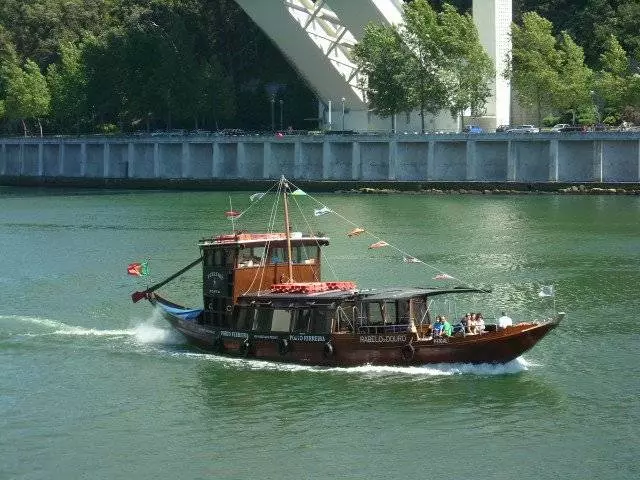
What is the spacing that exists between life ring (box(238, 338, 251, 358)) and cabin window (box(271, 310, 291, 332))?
0.86 m

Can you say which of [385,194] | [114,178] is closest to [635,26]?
[385,194]

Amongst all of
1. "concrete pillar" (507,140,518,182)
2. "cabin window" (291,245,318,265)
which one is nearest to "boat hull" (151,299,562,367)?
"cabin window" (291,245,318,265)

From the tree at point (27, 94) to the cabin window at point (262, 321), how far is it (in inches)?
3400

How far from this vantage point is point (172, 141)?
353ft

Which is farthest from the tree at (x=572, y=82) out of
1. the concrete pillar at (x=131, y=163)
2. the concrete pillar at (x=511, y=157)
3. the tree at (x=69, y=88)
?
the tree at (x=69, y=88)

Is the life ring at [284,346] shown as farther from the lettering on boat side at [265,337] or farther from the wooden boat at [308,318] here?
the lettering on boat side at [265,337]

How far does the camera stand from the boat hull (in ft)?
→ 117

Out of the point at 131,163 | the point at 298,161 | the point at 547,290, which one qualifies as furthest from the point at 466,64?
the point at 547,290

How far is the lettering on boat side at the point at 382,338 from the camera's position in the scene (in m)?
36.3

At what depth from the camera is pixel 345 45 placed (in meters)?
106

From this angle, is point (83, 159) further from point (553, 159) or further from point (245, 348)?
point (245, 348)

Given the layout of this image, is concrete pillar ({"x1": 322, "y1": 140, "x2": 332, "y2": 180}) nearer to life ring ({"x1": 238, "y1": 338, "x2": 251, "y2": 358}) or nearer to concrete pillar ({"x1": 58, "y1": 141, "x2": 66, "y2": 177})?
concrete pillar ({"x1": 58, "y1": 141, "x2": 66, "y2": 177})

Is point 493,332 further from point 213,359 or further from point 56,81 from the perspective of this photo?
point 56,81

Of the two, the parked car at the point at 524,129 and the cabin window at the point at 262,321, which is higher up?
the parked car at the point at 524,129
